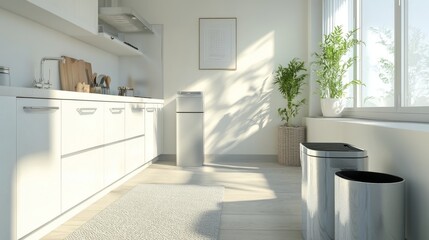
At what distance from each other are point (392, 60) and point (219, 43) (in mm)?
2644

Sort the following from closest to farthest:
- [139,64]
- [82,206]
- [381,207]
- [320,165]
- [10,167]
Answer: [381,207] → [10,167] → [320,165] → [82,206] → [139,64]

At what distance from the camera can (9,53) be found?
2.50 meters

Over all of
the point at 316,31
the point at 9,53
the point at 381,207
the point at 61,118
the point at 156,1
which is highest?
the point at 156,1

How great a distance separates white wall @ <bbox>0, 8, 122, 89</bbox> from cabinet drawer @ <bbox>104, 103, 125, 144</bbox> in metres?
0.68

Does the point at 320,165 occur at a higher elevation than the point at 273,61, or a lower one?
lower

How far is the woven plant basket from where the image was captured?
4359mm

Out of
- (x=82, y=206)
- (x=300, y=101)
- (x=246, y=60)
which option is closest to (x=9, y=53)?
(x=82, y=206)

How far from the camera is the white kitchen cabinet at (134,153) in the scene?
333cm

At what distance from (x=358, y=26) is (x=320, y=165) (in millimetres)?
2129

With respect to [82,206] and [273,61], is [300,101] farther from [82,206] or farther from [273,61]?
[82,206]

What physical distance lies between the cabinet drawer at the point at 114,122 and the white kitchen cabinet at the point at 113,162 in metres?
0.07

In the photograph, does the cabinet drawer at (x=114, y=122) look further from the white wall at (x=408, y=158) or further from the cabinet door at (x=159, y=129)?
the white wall at (x=408, y=158)

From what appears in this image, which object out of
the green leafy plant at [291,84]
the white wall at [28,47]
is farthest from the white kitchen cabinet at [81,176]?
the green leafy plant at [291,84]

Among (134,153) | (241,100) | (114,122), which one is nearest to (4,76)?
(114,122)
